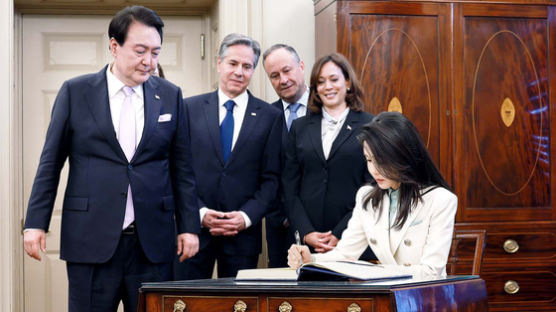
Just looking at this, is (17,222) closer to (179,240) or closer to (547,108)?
(179,240)

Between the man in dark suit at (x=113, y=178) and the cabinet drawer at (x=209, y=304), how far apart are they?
0.87m

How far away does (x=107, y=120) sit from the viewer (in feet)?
9.18

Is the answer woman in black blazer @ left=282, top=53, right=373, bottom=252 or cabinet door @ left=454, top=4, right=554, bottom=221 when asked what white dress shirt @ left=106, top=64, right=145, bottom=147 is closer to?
woman in black blazer @ left=282, top=53, right=373, bottom=252

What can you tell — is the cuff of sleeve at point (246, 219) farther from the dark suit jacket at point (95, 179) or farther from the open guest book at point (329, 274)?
the open guest book at point (329, 274)

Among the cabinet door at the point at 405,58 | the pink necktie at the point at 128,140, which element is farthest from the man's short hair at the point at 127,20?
the cabinet door at the point at 405,58

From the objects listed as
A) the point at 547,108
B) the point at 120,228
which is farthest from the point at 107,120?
the point at 547,108

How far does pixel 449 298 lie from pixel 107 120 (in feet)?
4.57

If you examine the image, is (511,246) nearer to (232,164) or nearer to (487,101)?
(487,101)

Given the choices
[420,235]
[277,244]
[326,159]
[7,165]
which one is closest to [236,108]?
[326,159]

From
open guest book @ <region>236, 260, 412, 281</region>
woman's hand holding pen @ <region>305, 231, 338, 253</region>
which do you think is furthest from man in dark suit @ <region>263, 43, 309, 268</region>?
open guest book @ <region>236, 260, 412, 281</region>

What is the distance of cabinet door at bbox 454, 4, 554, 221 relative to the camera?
13.9ft

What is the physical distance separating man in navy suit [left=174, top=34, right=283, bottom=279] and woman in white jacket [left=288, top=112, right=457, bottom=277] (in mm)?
969

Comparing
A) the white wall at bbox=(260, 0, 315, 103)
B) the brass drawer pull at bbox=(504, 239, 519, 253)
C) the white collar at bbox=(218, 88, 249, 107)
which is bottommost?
the brass drawer pull at bbox=(504, 239, 519, 253)

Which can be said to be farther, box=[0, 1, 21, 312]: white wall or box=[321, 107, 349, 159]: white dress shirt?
box=[0, 1, 21, 312]: white wall
